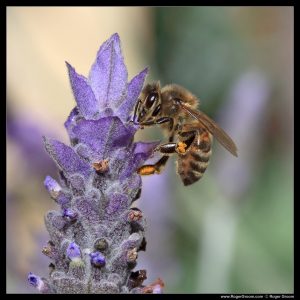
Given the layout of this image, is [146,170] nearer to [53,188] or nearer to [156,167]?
[156,167]

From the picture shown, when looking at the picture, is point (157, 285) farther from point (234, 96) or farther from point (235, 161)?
point (234, 96)

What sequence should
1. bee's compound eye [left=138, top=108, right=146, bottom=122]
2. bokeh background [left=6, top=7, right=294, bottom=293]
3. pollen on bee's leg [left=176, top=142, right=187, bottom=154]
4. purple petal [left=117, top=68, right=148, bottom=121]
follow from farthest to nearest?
bokeh background [left=6, top=7, right=294, bottom=293], pollen on bee's leg [left=176, top=142, right=187, bottom=154], bee's compound eye [left=138, top=108, right=146, bottom=122], purple petal [left=117, top=68, right=148, bottom=121]

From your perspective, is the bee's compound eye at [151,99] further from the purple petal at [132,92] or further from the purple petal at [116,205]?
the purple petal at [116,205]

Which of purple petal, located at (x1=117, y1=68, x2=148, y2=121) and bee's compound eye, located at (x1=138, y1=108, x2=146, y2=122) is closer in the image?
purple petal, located at (x1=117, y1=68, x2=148, y2=121)

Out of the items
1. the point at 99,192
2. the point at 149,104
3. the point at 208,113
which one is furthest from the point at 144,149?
the point at 208,113

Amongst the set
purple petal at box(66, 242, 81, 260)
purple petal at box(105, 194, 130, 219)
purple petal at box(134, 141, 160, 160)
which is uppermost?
purple petal at box(134, 141, 160, 160)

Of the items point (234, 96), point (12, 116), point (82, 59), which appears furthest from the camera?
point (82, 59)

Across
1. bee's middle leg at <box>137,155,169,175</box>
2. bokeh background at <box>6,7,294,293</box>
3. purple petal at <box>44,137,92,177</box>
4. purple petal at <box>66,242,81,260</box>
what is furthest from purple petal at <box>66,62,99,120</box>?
bokeh background at <box>6,7,294,293</box>

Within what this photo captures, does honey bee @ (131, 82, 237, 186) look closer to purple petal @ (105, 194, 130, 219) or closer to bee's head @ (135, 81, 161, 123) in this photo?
bee's head @ (135, 81, 161, 123)

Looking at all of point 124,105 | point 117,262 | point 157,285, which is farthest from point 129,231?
point 124,105
